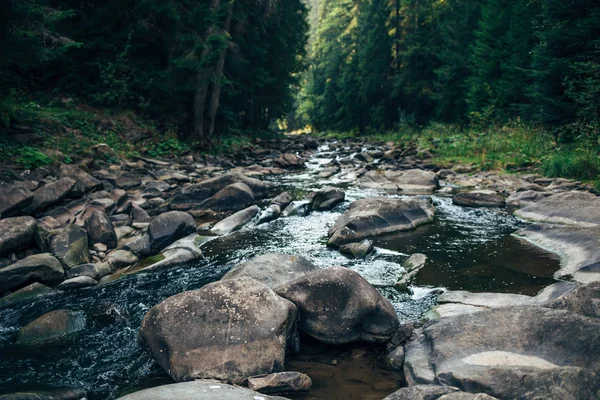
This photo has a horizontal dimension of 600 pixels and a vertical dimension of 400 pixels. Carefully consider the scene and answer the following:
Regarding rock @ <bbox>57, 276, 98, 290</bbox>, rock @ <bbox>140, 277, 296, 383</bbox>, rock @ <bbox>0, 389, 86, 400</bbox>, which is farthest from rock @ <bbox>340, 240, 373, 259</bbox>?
rock @ <bbox>0, 389, 86, 400</bbox>

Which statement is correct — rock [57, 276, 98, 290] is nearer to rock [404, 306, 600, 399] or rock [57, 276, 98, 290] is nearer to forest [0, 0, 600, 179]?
rock [404, 306, 600, 399]

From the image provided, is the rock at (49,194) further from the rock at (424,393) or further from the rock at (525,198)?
the rock at (525,198)

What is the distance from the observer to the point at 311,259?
6.98 metres

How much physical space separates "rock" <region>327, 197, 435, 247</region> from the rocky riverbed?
0.11 feet

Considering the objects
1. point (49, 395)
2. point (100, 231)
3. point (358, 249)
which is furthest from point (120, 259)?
point (358, 249)

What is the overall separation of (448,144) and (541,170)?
7.37 m

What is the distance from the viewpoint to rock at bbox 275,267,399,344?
4.27 meters

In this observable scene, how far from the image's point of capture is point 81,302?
5512mm

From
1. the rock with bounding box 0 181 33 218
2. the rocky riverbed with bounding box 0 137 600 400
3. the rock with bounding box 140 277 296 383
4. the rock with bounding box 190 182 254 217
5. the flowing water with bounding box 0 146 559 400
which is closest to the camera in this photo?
the rocky riverbed with bounding box 0 137 600 400

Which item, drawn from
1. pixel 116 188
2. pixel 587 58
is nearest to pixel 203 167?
pixel 116 188

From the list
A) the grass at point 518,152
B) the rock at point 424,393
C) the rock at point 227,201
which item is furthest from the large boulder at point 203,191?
the grass at point 518,152

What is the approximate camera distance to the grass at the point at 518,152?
1151 cm

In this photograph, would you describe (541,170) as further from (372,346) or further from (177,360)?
(177,360)

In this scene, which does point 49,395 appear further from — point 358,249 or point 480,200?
point 480,200
